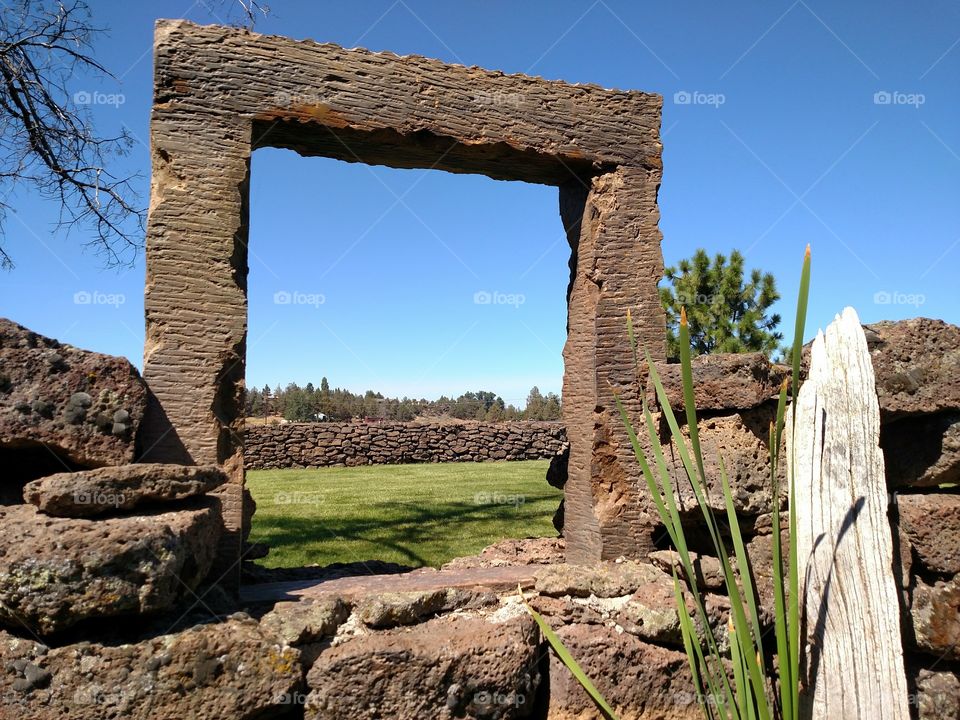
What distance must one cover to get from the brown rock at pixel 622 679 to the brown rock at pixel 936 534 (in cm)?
125

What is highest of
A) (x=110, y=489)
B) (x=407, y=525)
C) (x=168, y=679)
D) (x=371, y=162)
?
(x=371, y=162)

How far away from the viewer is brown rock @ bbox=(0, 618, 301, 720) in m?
2.58

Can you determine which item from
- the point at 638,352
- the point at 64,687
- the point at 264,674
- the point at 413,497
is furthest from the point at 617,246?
the point at 413,497

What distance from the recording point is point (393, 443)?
17.3m

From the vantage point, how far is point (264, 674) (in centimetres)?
286

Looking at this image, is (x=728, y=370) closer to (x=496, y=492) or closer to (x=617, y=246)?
(x=617, y=246)

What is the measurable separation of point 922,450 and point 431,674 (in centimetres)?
248

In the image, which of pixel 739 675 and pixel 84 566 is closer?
pixel 739 675

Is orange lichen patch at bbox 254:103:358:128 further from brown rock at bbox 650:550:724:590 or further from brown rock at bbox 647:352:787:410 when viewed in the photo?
brown rock at bbox 650:550:724:590

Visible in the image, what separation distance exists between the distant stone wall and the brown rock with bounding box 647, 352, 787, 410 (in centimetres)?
1378

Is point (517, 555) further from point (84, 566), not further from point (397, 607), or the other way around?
point (84, 566)

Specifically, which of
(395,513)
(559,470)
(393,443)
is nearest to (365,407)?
(393,443)

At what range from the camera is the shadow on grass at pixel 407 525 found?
7263mm

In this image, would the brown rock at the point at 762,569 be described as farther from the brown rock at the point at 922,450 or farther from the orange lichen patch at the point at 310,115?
the orange lichen patch at the point at 310,115
